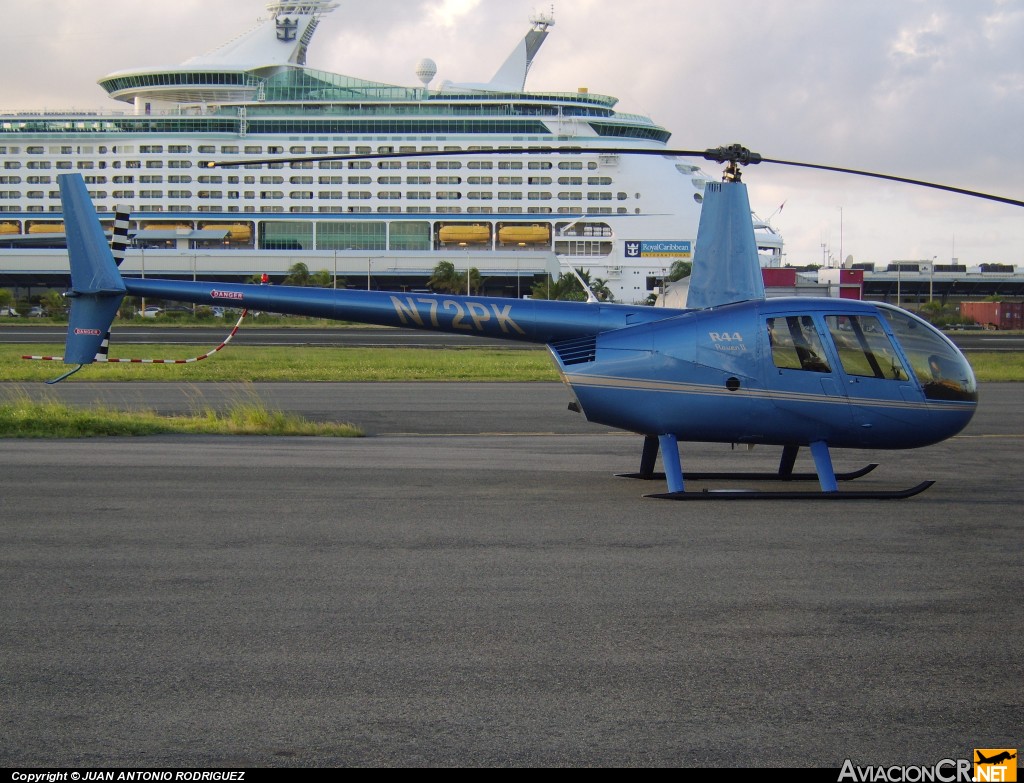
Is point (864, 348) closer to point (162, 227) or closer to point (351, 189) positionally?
point (351, 189)

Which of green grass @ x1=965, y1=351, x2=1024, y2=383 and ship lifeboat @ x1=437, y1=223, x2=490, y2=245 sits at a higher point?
ship lifeboat @ x1=437, y1=223, x2=490, y2=245

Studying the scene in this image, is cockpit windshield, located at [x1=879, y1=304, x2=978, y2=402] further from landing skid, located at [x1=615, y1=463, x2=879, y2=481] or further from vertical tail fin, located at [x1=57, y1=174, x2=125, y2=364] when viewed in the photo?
vertical tail fin, located at [x1=57, y1=174, x2=125, y2=364]

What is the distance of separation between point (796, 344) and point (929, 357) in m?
1.33

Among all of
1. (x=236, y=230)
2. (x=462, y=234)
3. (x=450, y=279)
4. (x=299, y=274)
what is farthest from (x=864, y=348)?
(x=236, y=230)

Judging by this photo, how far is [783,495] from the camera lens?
976cm

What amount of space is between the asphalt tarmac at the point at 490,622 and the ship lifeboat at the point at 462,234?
7003 cm

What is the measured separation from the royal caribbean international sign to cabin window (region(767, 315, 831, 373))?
7026cm

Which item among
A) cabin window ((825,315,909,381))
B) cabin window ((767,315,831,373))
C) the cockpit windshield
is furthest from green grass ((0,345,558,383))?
the cockpit windshield

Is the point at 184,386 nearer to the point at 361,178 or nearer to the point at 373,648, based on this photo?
the point at 373,648

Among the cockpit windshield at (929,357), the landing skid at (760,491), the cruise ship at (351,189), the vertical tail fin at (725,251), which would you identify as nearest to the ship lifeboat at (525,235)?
the cruise ship at (351,189)

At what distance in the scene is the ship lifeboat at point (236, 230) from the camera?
8131 cm

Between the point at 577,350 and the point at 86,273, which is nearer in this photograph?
the point at 577,350

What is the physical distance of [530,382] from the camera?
25.9m

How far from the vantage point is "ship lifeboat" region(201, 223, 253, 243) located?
81312 millimetres
